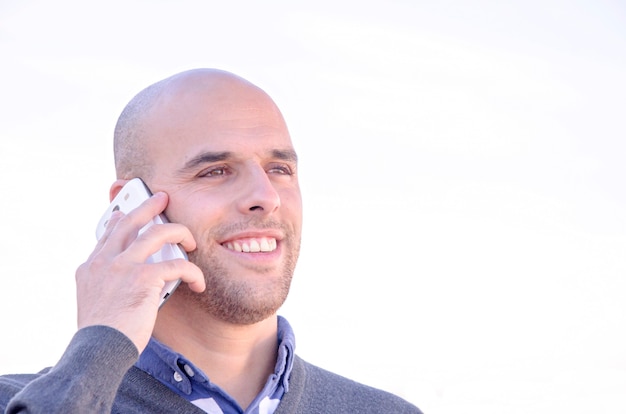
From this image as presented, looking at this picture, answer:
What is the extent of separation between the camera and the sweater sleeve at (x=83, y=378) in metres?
1.85

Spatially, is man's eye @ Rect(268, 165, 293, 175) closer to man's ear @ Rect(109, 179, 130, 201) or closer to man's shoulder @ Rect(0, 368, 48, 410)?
man's ear @ Rect(109, 179, 130, 201)

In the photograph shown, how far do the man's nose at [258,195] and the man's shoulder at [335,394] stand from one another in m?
0.54

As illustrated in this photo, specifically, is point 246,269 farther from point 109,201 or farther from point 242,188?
point 109,201

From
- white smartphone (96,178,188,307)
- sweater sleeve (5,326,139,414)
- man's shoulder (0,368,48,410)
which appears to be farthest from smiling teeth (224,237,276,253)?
man's shoulder (0,368,48,410)

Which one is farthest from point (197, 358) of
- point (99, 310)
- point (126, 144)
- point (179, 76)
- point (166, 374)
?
point (179, 76)

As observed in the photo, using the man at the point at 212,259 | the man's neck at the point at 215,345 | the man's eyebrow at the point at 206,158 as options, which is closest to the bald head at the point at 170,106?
the man at the point at 212,259

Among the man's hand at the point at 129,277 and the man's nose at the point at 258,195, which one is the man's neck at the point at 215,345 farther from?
the man's nose at the point at 258,195

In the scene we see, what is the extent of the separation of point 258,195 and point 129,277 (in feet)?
1.60

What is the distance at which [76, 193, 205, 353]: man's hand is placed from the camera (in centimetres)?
208

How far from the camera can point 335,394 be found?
274 cm

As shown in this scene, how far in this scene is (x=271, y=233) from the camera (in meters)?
2.52

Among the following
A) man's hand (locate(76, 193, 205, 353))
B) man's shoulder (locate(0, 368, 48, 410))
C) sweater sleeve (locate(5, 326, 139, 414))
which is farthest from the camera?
man's shoulder (locate(0, 368, 48, 410))

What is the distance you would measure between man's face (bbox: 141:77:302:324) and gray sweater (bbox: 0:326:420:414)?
11.2 inches

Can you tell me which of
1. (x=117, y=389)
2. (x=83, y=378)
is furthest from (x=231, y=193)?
(x=83, y=378)
